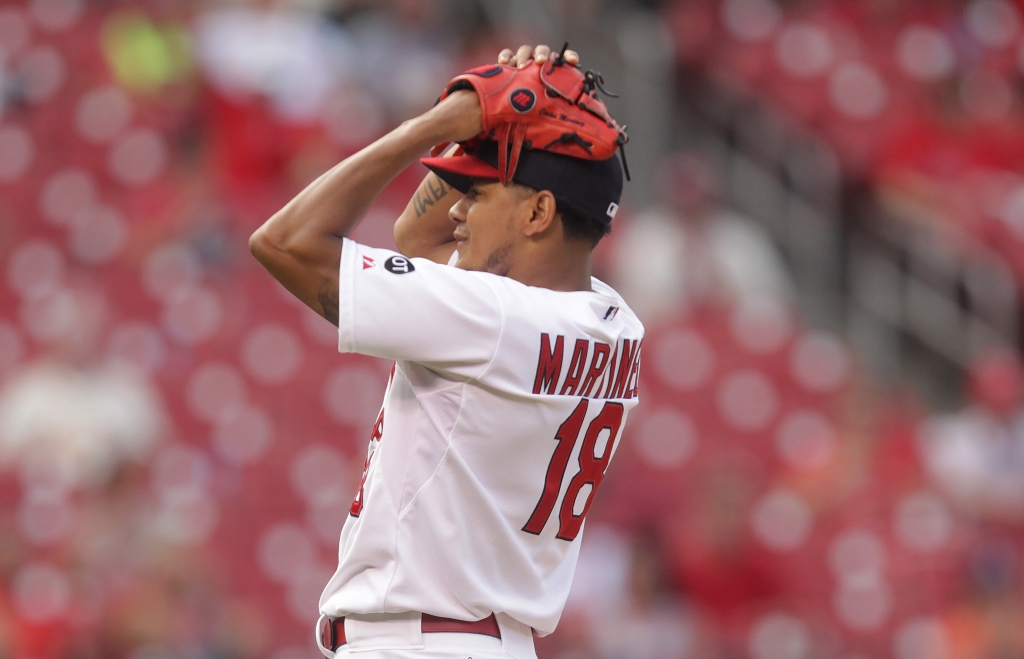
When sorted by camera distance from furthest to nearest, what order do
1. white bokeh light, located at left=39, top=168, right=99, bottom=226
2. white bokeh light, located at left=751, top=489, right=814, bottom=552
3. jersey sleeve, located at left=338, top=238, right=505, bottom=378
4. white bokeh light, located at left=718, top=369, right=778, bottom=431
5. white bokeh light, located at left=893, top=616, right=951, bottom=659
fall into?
white bokeh light, located at left=39, top=168, right=99, bottom=226, white bokeh light, located at left=718, top=369, right=778, bottom=431, white bokeh light, located at left=751, top=489, right=814, bottom=552, white bokeh light, located at left=893, top=616, right=951, bottom=659, jersey sleeve, located at left=338, top=238, right=505, bottom=378

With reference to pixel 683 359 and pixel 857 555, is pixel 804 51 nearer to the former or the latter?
pixel 683 359

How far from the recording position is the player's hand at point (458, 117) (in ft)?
8.42

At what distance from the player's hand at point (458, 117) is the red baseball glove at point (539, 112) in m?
0.02

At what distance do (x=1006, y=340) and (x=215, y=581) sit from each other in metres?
5.21

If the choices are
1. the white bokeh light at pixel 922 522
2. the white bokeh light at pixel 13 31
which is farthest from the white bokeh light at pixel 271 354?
the white bokeh light at pixel 922 522

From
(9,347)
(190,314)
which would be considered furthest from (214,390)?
(9,347)

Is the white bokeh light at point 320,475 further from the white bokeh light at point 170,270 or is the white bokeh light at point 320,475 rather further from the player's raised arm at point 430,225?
the player's raised arm at point 430,225

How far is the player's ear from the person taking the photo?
2.68 m

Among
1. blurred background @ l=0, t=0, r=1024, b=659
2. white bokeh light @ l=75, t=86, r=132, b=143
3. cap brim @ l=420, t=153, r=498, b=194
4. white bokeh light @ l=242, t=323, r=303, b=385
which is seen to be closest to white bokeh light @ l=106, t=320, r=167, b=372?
blurred background @ l=0, t=0, r=1024, b=659

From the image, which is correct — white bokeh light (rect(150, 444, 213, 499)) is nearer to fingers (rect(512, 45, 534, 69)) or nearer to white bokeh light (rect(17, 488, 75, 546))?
white bokeh light (rect(17, 488, 75, 546))

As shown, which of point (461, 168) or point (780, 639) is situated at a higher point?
point (461, 168)

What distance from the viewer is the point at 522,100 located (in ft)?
8.55

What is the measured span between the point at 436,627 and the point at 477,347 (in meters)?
0.55

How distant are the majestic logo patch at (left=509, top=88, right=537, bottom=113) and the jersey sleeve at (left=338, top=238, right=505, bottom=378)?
0.33 m
